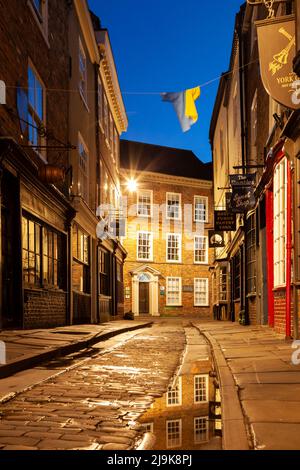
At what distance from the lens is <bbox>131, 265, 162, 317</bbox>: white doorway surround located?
3675 centimetres

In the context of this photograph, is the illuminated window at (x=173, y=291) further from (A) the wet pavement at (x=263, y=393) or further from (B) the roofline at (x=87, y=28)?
(A) the wet pavement at (x=263, y=393)

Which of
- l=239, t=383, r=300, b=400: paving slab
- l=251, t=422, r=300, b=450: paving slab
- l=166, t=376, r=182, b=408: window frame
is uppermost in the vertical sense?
l=251, t=422, r=300, b=450: paving slab

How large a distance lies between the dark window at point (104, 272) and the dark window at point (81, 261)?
2.09 meters

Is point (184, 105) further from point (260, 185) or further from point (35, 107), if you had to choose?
point (35, 107)

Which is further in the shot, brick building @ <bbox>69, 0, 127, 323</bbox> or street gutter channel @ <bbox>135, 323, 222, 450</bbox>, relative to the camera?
brick building @ <bbox>69, 0, 127, 323</bbox>

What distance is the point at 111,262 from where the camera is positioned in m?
24.9

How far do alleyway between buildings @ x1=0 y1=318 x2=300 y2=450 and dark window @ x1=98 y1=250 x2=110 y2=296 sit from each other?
1304cm

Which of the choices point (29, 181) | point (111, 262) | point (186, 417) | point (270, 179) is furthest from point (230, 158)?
point (186, 417)

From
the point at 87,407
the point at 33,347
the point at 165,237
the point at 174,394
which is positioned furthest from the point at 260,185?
the point at 165,237

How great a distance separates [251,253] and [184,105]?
626cm

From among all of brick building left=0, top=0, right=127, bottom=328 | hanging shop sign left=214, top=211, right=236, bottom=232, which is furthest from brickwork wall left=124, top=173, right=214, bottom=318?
hanging shop sign left=214, top=211, right=236, bottom=232

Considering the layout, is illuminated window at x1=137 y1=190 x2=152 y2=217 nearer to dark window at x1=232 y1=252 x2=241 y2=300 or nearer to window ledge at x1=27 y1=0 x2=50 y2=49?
dark window at x1=232 y1=252 x2=241 y2=300

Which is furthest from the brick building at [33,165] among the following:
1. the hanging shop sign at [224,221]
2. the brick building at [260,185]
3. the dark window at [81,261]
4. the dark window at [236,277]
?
the dark window at [236,277]

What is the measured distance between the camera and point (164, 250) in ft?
126
